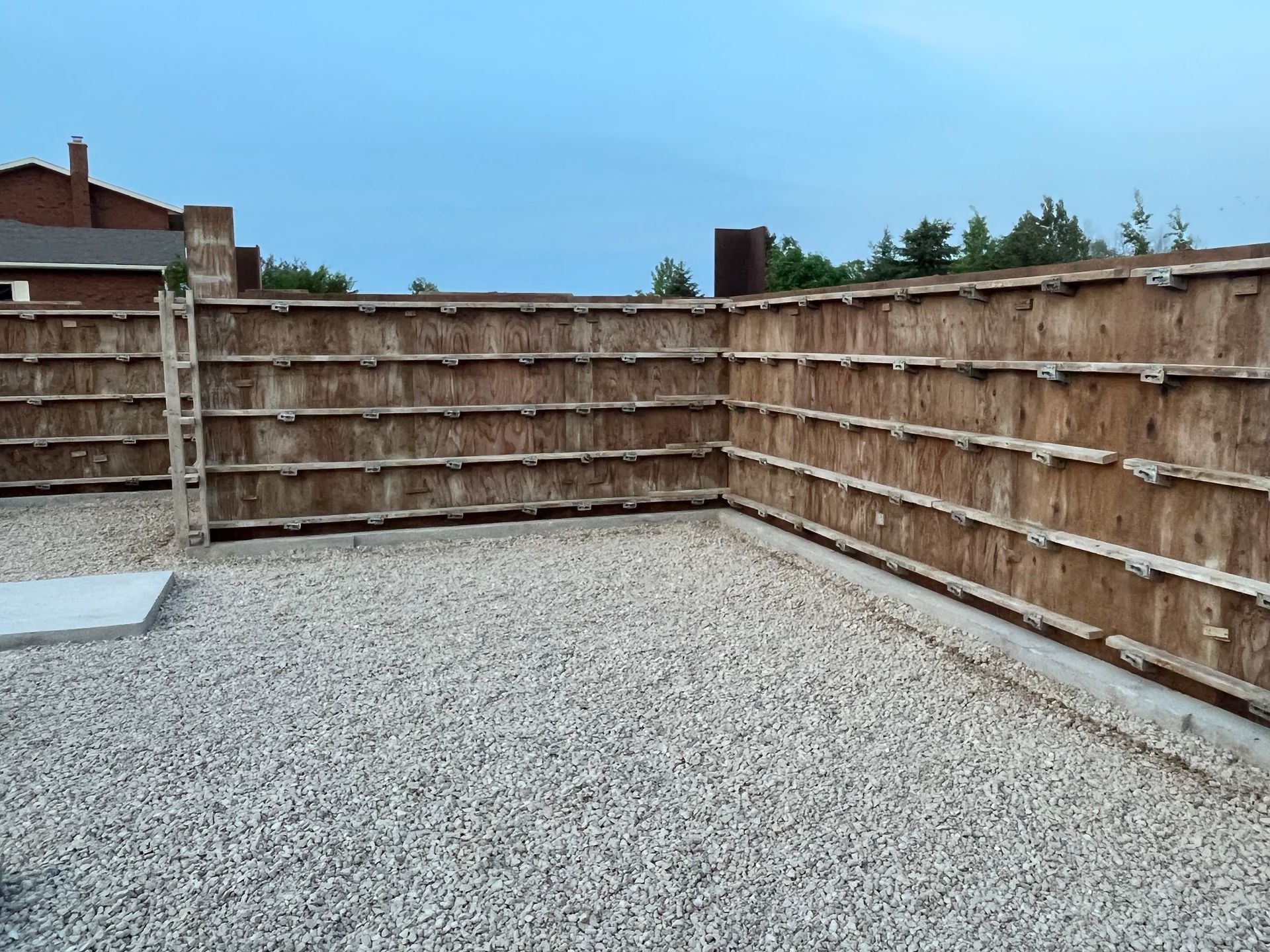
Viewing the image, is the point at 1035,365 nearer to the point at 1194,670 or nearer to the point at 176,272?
the point at 1194,670

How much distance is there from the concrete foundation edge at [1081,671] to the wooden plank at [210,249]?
5.89 meters

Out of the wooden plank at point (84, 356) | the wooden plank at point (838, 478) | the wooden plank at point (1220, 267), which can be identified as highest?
the wooden plank at point (84, 356)

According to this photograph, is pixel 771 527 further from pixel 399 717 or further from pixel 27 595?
pixel 27 595

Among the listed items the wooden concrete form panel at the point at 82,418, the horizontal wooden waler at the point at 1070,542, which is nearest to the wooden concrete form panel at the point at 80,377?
the wooden concrete form panel at the point at 82,418

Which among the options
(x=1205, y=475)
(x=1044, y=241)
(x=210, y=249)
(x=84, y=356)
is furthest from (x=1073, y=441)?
(x=1044, y=241)

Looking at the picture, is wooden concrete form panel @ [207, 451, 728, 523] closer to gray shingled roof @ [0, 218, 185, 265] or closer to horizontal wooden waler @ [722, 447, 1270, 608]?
horizontal wooden waler @ [722, 447, 1270, 608]

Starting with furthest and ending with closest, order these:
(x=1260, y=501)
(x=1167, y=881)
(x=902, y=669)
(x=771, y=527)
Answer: (x=771, y=527) < (x=902, y=669) < (x=1260, y=501) < (x=1167, y=881)

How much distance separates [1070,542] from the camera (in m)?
5.09

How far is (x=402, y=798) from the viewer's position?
3801 millimetres

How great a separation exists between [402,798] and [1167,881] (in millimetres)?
2929

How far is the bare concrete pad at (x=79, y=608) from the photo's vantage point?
19.4 feet

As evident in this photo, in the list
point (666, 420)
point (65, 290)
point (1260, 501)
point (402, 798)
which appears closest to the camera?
point (402, 798)

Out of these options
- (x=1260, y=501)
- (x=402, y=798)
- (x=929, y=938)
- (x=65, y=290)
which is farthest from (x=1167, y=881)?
(x=65, y=290)

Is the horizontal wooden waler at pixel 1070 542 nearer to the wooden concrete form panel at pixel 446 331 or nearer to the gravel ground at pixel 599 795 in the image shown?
the gravel ground at pixel 599 795
